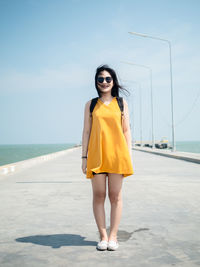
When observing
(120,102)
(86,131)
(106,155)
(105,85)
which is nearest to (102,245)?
(106,155)

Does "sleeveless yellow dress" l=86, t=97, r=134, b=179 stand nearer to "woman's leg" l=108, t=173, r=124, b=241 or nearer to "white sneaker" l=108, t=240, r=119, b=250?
"woman's leg" l=108, t=173, r=124, b=241

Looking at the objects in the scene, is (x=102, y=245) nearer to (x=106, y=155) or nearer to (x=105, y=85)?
(x=106, y=155)

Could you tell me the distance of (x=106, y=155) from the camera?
149 inches

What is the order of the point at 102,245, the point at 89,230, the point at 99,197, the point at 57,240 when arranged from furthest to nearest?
the point at 89,230 → the point at 57,240 → the point at 99,197 → the point at 102,245

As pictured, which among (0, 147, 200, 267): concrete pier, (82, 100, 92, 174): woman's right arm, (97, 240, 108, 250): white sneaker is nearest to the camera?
(0, 147, 200, 267): concrete pier

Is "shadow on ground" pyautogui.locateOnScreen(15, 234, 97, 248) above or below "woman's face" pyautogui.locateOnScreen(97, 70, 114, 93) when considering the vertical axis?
below

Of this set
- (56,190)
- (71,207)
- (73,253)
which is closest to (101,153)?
(73,253)

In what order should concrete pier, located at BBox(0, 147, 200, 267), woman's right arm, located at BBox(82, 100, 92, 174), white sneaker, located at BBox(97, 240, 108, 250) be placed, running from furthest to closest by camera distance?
woman's right arm, located at BBox(82, 100, 92, 174)
white sneaker, located at BBox(97, 240, 108, 250)
concrete pier, located at BBox(0, 147, 200, 267)

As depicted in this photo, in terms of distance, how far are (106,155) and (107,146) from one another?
0.10m

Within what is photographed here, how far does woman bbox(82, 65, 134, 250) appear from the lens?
378 centimetres

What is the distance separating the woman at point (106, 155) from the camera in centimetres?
378

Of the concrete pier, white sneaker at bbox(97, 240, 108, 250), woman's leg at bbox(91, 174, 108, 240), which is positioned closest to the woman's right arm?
woman's leg at bbox(91, 174, 108, 240)

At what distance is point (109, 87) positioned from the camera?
4.09 metres

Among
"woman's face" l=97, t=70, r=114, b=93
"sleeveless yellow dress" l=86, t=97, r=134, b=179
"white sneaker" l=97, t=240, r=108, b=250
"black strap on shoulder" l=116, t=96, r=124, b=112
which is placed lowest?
"white sneaker" l=97, t=240, r=108, b=250
